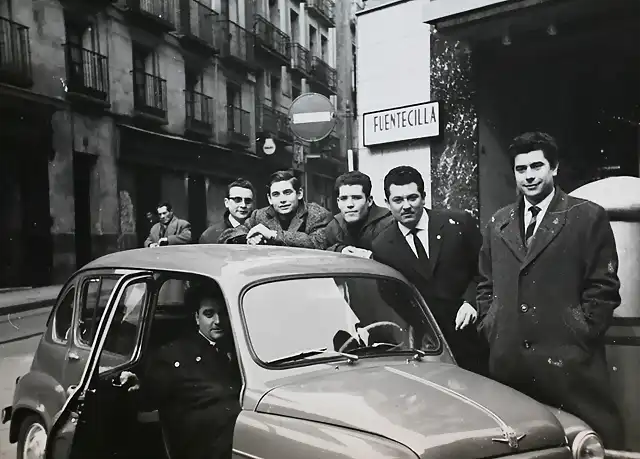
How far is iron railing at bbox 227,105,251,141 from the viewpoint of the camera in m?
4.77

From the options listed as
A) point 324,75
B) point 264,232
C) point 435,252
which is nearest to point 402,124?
point 324,75

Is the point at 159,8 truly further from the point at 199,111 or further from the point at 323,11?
the point at 323,11

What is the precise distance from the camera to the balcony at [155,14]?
4.59 meters

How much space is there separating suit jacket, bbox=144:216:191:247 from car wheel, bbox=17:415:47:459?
4.40 ft

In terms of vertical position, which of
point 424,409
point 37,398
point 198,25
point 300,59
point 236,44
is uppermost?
point 198,25

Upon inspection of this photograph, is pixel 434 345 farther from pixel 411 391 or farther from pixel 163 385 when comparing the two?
pixel 163 385

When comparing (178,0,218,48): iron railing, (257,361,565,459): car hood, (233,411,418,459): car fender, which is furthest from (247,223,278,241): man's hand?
(233,411,418,459): car fender

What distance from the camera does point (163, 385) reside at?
294 cm

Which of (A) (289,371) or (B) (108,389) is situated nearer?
(A) (289,371)

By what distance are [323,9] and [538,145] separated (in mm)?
1930

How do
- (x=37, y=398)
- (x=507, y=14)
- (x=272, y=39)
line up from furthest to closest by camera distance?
1. (x=272, y=39)
2. (x=507, y=14)
3. (x=37, y=398)

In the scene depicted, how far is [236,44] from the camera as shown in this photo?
15.6 ft

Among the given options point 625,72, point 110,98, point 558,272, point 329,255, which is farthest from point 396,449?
point 110,98

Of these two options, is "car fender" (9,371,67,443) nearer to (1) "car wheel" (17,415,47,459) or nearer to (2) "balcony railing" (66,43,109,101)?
(1) "car wheel" (17,415,47,459)
